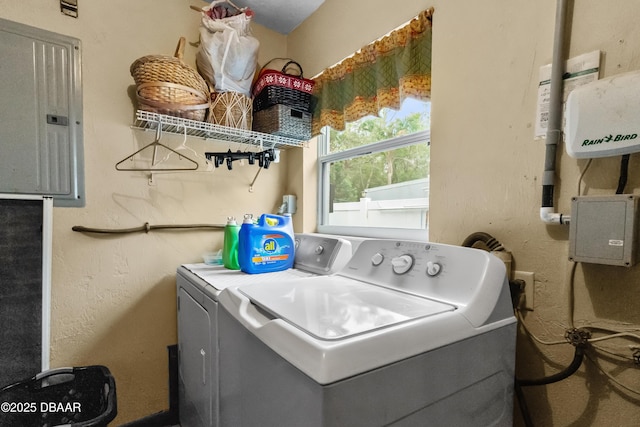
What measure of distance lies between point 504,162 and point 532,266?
39cm

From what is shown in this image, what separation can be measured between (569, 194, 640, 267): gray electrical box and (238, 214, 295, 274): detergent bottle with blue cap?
118 centimetres

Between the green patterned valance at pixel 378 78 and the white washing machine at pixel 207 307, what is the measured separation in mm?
807

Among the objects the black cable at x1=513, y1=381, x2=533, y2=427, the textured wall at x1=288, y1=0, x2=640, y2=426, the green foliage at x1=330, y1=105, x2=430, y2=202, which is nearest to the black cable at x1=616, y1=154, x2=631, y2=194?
the textured wall at x1=288, y1=0, x2=640, y2=426

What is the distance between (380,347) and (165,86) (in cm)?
160

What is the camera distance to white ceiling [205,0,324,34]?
1969 millimetres

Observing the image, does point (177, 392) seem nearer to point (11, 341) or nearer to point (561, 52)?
point (11, 341)

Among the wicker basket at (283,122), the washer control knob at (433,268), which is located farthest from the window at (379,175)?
the washer control knob at (433,268)

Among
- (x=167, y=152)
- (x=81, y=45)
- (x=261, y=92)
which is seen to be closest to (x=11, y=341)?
(x=167, y=152)

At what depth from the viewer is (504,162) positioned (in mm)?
1112

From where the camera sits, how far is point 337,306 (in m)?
0.85

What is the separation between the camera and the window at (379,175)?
1.65 metres

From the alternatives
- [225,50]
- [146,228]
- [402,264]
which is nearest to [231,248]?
[146,228]

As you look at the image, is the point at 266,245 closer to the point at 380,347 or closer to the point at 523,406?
the point at 380,347

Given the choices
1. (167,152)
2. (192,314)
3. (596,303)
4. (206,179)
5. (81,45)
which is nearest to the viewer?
(596,303)
